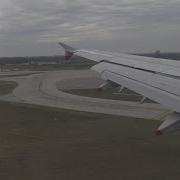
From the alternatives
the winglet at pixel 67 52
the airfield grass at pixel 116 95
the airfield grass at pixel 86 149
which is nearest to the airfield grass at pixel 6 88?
the airfield grass at pixel 116 95

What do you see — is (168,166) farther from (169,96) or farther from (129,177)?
(169,96)

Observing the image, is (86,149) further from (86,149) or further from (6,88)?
(6,88)

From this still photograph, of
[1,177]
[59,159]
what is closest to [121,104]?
[59,159]

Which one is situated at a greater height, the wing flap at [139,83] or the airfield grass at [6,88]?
the wing flap at [139,83]

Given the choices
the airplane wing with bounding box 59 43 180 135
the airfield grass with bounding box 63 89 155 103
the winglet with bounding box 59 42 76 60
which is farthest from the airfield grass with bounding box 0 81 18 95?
the airplane wing with bounding box 59 43 180 135

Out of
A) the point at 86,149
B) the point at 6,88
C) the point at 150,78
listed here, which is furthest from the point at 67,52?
the point at 6,88

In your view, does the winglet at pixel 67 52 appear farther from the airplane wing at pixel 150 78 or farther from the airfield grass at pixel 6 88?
the airfield grass at pixel 6 88
